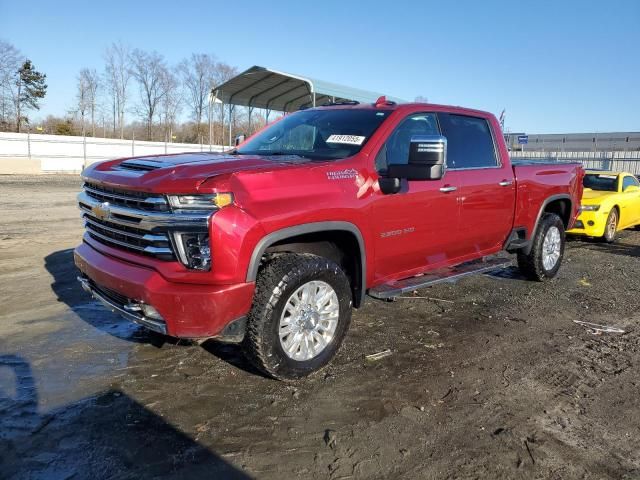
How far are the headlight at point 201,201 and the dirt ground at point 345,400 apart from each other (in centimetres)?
131

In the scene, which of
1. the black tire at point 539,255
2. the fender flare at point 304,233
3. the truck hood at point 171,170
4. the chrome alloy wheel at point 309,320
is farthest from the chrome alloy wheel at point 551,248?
the truck hood at point 171,170

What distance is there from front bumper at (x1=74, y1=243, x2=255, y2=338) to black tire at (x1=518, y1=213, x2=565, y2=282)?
4301 millimetres

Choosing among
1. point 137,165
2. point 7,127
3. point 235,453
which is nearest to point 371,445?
point 235,453

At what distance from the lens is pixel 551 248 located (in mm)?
6613

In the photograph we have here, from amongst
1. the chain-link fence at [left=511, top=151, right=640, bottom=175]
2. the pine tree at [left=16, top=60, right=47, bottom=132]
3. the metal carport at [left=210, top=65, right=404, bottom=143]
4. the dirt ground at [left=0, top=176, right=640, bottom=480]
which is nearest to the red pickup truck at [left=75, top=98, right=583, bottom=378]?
the dirt ground at [left=0, top=176, right=640, bottom=480]

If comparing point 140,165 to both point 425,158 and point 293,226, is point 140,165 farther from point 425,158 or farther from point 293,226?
point 425,158

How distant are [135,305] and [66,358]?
1.15 metres

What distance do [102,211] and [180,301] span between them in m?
1.08

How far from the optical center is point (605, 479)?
2.64 metres

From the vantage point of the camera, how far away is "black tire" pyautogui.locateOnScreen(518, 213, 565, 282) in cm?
622

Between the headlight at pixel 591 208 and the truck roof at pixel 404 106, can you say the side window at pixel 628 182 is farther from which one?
the truck roof at pixel 404 106

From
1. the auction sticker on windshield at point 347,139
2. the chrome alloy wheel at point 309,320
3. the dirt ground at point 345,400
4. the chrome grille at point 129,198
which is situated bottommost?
the dirt ground at point 345,400

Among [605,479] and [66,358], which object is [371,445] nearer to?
[605,479]

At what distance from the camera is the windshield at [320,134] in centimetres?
420
